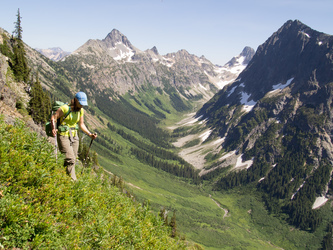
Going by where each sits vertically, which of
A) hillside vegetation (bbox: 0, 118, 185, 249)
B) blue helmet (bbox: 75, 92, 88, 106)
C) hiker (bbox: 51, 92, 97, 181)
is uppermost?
blue helmet (bbox: 75, 92, 88, 106)

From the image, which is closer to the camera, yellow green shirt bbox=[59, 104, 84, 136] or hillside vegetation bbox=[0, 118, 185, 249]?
hillside vegetation bbox=[0, 118, 185, 249]

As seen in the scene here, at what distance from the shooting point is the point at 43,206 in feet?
30.2

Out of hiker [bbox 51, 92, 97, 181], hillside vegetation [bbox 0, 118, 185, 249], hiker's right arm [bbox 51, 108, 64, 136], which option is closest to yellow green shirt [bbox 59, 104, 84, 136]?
hiker [bbox 51, 92, 97, 181]

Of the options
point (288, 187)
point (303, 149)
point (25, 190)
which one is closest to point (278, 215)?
point (288, 187)

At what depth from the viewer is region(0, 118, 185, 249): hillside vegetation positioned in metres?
7.83

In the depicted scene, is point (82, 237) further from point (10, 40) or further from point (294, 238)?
point (294, 238)

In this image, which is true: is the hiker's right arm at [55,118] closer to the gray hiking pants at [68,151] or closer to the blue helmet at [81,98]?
the gray hiking pants at [68,151]

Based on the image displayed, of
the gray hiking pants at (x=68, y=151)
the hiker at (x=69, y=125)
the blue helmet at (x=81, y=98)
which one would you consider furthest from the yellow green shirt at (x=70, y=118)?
the blue helmet at (x=81, y=98)

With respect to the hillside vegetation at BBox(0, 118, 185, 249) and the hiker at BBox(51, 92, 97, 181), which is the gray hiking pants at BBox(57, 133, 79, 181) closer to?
the hiker at BBox(51, 92, 97, 181)

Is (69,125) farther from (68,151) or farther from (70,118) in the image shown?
(68,151)

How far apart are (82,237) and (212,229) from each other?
137 metres

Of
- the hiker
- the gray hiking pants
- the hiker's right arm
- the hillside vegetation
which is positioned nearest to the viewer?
the hillside vegetation

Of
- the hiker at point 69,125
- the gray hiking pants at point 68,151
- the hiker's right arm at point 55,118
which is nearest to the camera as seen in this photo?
the hiker's right arm at point 55,118

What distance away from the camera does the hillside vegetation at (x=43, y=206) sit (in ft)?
25.7
